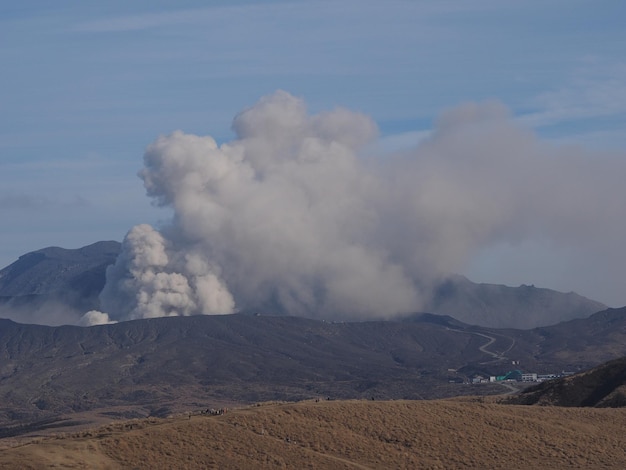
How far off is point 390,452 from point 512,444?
943cm

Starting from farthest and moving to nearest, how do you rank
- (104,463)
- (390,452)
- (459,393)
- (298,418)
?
(459,393) < (298,418) < (390,452) < (104,463)

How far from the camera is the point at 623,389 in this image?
107625 mm

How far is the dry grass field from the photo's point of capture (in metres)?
72.0

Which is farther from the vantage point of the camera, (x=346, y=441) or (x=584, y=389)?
(x=584, y=389)

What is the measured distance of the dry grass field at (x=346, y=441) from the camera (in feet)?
236

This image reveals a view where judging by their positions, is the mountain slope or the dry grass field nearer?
the dry grass field

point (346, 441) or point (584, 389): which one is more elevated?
point (584, 389)

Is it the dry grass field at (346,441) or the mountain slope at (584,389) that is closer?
the dry grass field at (346,441)

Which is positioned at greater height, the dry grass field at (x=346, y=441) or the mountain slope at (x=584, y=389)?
the mountain slope at (x=584, y=389)

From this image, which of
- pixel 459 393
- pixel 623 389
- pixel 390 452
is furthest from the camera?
pixel 459 393

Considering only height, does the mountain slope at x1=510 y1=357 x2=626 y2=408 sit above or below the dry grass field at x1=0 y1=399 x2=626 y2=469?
above

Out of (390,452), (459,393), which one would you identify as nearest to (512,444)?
(390,452)

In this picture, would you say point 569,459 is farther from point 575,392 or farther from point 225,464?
point 575,392

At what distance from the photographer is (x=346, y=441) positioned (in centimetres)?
7812
